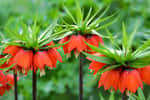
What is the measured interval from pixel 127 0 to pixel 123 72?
296cm

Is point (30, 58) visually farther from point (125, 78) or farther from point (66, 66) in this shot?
point (66, 66)

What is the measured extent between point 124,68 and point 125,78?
7cm

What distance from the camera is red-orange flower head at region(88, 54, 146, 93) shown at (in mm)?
1977

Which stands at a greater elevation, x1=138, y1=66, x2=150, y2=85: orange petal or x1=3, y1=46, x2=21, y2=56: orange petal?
x1=3, y1=46, x2=21, y2=56: orange petal

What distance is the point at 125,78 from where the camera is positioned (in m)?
1.99

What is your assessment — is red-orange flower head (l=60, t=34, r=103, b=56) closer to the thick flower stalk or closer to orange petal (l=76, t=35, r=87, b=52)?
orange petal (l=76, t=35, r=87, b=52)

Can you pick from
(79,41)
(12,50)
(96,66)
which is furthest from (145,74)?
(12,50)

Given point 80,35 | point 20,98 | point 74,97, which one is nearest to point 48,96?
point 74,97

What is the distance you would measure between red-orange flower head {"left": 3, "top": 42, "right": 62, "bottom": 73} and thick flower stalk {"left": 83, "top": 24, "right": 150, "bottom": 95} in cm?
20

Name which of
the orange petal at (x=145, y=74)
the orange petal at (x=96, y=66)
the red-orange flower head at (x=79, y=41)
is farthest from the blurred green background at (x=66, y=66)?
the orange petal at (x=145, y=74)

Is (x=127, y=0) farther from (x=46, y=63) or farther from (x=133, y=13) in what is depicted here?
(x=46, y=63)

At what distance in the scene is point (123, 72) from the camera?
6.59 feet

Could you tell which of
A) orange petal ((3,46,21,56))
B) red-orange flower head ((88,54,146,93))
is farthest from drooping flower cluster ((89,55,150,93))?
orange petal ((3,46,21,56))

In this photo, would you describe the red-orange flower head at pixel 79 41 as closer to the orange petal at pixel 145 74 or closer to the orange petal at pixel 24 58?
the orange petal at pixel 24 58
